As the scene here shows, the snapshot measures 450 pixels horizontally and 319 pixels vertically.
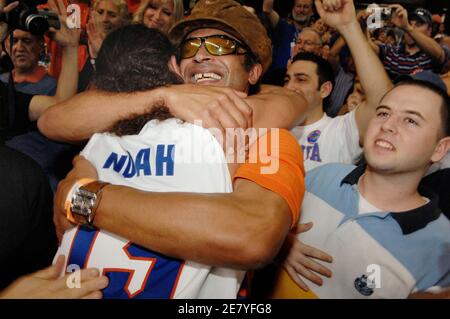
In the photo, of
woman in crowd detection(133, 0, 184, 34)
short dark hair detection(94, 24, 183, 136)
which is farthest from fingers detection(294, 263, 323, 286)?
woman in crowd detection(133, 0, 184, 34)

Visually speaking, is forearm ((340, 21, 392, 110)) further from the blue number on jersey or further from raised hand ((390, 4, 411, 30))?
the blue number on jersey

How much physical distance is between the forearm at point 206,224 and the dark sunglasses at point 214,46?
0.58 meters

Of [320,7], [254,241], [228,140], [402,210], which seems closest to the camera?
[254,241]

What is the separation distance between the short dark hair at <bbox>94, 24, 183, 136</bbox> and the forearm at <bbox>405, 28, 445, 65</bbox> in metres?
0.97

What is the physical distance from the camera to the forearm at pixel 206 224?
0.65 metres

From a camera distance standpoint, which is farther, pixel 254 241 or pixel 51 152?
pixel 51 152

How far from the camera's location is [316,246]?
3.59ft

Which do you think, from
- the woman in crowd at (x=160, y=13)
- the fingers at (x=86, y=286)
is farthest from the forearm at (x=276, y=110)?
the woman in crowd at (x=160, y=13)

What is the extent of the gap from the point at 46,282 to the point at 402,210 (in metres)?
0.93

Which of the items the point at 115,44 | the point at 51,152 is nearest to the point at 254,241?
the point at 115,44

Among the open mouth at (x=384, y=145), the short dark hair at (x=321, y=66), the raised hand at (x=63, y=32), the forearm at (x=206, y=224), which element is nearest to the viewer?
the forearm at (x=206, y=224)

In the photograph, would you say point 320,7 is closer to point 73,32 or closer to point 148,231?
point 73,32

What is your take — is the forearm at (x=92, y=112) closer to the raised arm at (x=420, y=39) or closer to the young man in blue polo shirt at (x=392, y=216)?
the young man in blue polo shirt at (x=392, y=216)

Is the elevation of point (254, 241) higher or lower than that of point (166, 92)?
lower
